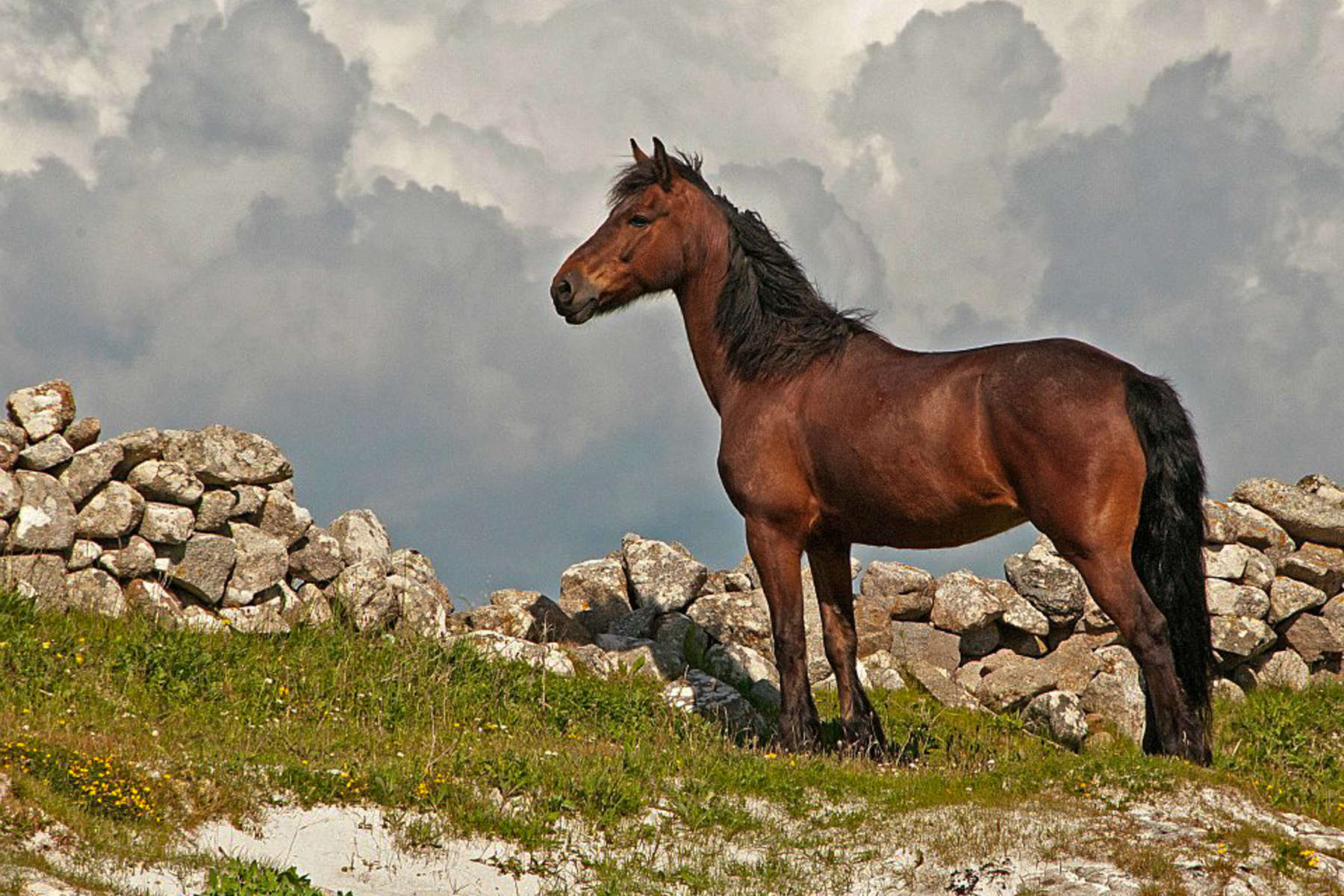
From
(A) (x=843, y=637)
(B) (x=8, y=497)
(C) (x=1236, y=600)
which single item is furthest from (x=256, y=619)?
(C) (x=1236, y=600)

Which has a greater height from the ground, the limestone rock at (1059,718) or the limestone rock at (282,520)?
the limestone rock at (282,520)

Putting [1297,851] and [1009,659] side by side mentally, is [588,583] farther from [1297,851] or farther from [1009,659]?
[1297,851]

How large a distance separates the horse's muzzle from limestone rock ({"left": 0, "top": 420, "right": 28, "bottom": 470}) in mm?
5194

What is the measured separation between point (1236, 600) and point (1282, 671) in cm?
85

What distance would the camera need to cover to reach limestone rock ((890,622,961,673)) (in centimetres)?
1420

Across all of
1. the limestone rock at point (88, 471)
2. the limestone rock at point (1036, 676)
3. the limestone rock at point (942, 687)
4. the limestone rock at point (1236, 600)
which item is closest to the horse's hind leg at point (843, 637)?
the limestone rock at point (942, 687)

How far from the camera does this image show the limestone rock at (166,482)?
496 inches

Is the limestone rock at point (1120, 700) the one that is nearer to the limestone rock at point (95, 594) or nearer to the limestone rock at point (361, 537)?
the limestone rock at point (361, 537)

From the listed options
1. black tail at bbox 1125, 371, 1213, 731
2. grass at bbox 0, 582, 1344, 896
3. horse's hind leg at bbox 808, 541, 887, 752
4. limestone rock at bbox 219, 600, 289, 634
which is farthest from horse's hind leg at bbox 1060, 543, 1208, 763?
limestone rock at bbox 219, 600, 289, 634

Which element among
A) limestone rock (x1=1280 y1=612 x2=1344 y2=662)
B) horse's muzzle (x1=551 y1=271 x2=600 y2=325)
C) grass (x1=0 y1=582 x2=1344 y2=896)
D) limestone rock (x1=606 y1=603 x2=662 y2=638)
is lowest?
grass (x1=0 y1=582 x2=1344 y2=896)

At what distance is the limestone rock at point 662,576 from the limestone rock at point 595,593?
179 mm

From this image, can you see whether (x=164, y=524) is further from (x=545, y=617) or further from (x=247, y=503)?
(x=545, y=617)

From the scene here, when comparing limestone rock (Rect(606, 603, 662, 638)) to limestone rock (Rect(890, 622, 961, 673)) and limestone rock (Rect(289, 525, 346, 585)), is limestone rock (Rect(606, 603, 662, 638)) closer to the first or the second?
limestone rock (Rect(890, 622, 961, 673))

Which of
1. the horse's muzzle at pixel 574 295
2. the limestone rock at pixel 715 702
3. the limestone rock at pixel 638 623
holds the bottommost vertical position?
the limestone rock at pixel 715 702
